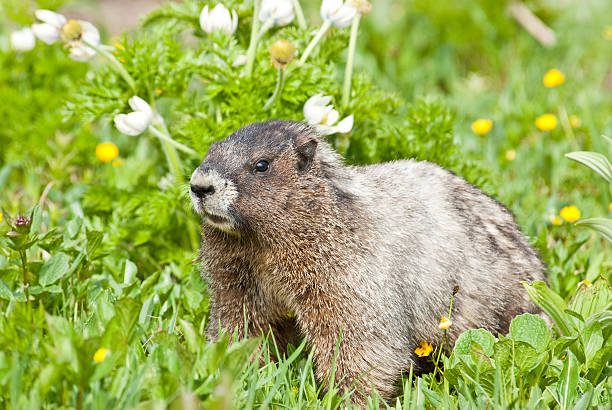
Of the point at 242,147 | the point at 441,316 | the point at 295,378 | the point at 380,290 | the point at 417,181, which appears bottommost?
the point at 295,378

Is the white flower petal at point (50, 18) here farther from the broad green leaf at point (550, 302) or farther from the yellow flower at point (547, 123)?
the yellow flower at point (547, 123)

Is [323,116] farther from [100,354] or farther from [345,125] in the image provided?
[100,354]

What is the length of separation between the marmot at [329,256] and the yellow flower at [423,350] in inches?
1.0

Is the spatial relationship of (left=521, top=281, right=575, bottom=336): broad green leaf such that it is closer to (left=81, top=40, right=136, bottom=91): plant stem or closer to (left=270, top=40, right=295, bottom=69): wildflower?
(left=270, top=40, right=295, bottom=69): wildflower

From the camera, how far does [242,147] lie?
10.3ft

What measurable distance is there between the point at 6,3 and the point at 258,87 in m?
2.91

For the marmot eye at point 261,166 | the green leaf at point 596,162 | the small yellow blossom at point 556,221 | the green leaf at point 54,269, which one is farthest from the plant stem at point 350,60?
the green leaf at point 54,269

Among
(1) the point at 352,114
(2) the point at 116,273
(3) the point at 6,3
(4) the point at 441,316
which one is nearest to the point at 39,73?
(3) the point at 6,3

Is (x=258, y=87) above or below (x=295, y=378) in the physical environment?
above

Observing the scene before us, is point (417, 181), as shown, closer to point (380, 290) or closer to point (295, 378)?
point (380, 290)

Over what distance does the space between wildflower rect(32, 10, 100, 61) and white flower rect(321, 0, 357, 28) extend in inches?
51.1

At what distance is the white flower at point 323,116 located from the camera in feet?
12.1

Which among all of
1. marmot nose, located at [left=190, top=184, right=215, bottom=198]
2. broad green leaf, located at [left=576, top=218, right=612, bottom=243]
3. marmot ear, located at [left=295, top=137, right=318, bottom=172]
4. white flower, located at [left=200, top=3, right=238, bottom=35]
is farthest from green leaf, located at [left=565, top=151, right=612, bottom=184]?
white flower, located at [left=200, top=3, right=238, bottom=35]

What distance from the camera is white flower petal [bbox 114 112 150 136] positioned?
12.0 feet
